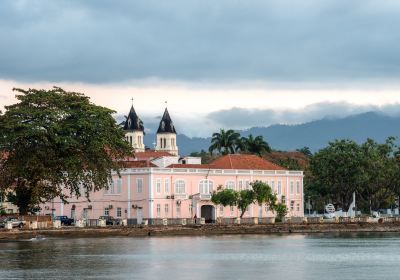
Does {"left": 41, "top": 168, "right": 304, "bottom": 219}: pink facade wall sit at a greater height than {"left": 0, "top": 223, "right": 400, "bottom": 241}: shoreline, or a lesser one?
greater

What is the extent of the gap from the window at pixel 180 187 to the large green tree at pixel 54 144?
22.4 metres

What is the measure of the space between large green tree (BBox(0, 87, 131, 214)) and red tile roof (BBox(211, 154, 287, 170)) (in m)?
30.7

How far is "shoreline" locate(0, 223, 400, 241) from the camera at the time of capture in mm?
111000

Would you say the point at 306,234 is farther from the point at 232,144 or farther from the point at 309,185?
the point at 232,144

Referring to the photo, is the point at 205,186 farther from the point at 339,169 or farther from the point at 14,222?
the point at 14,222

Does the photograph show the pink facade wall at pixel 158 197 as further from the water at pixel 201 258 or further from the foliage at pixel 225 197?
the water at pixel 201 258

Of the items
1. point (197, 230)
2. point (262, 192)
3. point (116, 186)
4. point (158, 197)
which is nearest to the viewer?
point (197, 230)

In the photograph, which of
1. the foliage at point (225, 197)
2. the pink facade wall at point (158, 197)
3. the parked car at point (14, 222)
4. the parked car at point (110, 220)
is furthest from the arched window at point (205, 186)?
the parked car at point (14, 222)

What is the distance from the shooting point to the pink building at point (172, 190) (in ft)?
440

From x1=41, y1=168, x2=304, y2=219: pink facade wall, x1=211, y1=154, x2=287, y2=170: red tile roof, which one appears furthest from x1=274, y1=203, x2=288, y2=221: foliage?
x1=211, y1=154, x2=287, y2=170: red tile roof

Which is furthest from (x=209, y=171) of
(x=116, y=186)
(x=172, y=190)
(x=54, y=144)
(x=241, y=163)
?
(x=54, y=144)

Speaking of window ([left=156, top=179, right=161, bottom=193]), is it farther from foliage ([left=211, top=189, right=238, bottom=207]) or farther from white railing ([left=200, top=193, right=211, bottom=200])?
foliage ([left=211, top=189, right=238, bottom=207])

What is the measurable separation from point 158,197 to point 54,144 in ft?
88.0

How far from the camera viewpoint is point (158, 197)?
13425 centimetres
